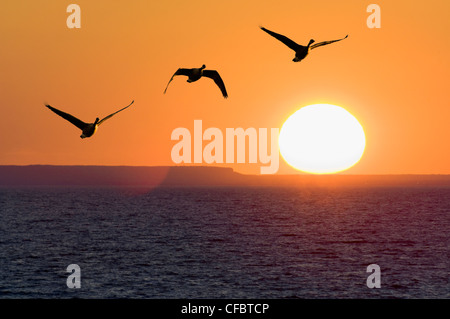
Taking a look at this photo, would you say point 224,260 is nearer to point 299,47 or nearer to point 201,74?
point 201,74

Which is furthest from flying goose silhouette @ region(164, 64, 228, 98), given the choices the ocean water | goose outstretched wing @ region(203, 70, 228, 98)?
the ocean water

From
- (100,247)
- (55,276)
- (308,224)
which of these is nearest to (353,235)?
(308,224)

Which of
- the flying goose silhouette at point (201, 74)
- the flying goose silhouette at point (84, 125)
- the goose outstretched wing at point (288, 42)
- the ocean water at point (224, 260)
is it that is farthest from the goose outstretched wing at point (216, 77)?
the ocean water at point (224, 260)

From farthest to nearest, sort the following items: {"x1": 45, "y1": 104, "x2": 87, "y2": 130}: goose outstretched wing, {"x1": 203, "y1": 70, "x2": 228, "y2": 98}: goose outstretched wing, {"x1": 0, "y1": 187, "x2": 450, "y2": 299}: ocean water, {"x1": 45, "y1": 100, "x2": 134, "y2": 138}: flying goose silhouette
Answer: {"x1": 0, "y1": 187, "x2": 450, "y2": 299}: ocean water < {"x1": 203, "y1": 70, "x2": 228, "y2": 98}: goose outstretched wing < {"x1": 45, "y1": 100, "x2": 134, "y2": 138}: flying goose silhouette < {"x1": 45, "y1": 104, "x2": 87, "y2": 130}: goose outstretched wing

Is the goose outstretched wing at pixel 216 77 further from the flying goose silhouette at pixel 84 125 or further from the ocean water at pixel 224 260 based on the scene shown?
the ocean water at pixel 224 260

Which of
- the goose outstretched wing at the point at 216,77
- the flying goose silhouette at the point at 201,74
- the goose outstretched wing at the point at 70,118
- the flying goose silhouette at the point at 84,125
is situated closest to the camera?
the goose outstretched wing at the point at 70,118

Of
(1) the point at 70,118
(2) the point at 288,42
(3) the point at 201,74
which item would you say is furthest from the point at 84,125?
(2) the point at 288,42

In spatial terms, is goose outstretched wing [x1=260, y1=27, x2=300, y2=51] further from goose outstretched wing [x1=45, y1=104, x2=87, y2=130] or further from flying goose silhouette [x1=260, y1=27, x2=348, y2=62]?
goose outstretched wing [x1=45, y1=104, x2=87, y2=130]

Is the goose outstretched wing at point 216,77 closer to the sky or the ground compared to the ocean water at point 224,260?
closer to the sky

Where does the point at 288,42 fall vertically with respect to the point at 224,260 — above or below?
above

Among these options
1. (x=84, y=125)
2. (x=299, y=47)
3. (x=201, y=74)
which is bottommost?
(x=84, y=125)

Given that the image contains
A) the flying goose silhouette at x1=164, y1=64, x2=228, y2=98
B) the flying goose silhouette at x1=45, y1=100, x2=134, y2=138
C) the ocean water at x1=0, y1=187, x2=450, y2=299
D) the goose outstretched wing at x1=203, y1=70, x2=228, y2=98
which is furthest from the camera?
the ocean water at x1=0, y1=187, x2=450, y2=299

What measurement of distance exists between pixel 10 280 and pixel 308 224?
120 meters
